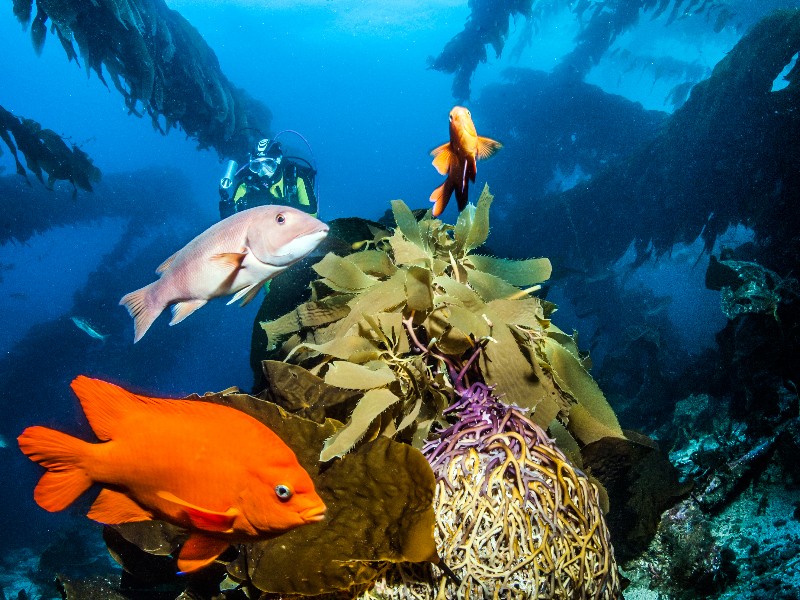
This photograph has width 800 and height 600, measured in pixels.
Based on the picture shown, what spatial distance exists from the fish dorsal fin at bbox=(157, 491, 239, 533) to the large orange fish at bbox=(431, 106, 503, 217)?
1.54 m

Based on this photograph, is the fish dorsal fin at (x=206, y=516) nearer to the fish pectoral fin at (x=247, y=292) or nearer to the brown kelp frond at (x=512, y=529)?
the brown kelp frond at (x=512, y=529)

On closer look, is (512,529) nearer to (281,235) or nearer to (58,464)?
(58,464)

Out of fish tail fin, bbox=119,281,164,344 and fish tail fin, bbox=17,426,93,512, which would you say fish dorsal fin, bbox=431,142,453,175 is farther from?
fish tail fin, bbox=17,426,93,512

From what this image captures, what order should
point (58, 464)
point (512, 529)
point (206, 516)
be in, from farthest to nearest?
point (512, 529), point (58, 464), point (206, 516)

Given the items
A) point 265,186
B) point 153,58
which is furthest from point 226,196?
point 153,58

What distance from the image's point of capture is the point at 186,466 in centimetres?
102

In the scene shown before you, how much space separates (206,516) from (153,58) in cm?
907

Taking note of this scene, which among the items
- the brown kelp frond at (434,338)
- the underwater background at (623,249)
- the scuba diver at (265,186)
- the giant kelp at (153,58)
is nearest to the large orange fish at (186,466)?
the brown kelp frond at (434,338)

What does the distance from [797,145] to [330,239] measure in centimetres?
683

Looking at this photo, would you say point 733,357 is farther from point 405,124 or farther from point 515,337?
point 405,124

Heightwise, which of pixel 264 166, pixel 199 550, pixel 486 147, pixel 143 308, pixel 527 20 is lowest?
pixel 199 550

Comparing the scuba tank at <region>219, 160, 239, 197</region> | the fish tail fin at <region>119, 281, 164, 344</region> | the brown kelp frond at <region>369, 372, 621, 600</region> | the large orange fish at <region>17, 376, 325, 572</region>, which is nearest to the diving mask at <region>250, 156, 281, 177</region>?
the scuba tank at <region>219, 160, 239, 197</region>

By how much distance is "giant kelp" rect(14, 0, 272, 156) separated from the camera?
5.99m

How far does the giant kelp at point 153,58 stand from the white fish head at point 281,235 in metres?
6.65
